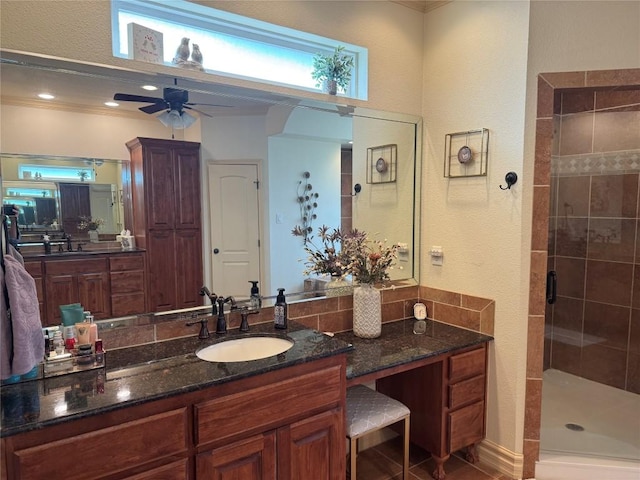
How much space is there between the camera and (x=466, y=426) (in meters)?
2.38

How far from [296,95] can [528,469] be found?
248cm

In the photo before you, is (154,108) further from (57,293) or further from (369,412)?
(369,412)

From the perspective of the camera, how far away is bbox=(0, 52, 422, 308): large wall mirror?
1685 mm

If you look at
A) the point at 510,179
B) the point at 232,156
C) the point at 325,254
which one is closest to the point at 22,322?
the point at 232,156

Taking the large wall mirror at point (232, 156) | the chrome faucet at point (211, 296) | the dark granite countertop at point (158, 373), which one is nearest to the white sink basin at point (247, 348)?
the dark granite countertop at point (158, 373)

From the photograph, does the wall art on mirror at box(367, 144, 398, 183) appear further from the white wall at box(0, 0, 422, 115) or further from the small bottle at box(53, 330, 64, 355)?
the small bottle at box(53, 330, 64, 355)

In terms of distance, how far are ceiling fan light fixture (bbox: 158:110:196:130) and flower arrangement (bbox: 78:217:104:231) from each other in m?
0.54

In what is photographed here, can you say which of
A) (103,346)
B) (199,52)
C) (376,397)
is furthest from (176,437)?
(199,52)

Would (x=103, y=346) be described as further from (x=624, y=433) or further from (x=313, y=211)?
(x=624, y=433)

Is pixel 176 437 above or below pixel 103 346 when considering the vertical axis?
below

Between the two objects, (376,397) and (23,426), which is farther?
(376,397)

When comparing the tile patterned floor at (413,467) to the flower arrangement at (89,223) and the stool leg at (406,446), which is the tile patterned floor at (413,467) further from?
the flower arrangement at (89,223)

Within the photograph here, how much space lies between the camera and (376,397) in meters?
2.29

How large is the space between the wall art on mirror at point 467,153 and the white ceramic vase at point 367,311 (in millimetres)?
918
